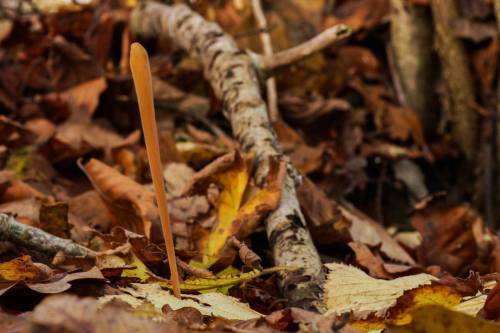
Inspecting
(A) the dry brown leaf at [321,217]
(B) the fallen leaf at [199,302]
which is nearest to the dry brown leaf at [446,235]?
(A) the dry brown leaf at [321,217]

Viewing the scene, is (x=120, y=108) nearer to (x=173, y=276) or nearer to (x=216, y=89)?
(x=216, y=89)

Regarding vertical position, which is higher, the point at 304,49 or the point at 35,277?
the point at 304,49

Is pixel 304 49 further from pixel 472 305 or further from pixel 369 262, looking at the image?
pixel 472 305

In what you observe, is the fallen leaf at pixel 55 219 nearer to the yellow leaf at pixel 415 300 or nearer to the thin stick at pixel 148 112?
the thin stick at pixel 148 112

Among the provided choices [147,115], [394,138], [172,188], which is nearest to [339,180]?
[394,138]

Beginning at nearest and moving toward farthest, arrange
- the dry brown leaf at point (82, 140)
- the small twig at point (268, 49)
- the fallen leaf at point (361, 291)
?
1. the fallen leaf at point (361, 291)
2. the dry brown leaf at point (82, 140)
3. the small twig at point (268, 49)

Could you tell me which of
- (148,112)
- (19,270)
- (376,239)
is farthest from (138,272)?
(376,239)

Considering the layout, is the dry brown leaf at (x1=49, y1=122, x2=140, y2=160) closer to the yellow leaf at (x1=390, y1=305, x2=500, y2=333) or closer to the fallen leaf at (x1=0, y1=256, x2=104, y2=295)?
the fallen leaf at (x1=0, y1=256, x2=104, y2=295)
